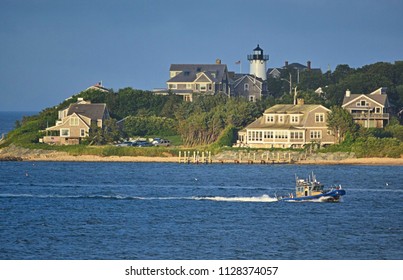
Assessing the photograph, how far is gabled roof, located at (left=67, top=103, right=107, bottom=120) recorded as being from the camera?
111188mm

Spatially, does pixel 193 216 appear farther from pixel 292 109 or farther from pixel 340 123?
pixel 292 109

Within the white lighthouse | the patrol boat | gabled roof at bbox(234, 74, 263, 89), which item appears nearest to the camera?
the patrol boat

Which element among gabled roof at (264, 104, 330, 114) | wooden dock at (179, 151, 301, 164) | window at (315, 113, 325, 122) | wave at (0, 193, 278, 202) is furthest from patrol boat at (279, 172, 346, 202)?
gabled roof at (264, 104, 330, 114)

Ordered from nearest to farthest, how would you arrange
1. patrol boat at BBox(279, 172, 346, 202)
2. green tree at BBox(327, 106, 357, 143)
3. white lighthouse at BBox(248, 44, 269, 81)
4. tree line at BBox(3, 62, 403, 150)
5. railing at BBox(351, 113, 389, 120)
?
patrol boat at BBox(279, 172, 346, 202) → green tree at BBox(327, 106, 357, 143) → tree line at BBox(3, 62, 403, 150) → railing at BBox(351, 113, 389, 120) → white lighthouse at BBox(248, 44, 269, 81)

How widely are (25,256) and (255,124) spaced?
201ft

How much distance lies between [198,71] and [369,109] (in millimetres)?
30969

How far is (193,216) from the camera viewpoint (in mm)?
60094

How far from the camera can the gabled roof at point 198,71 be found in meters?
134

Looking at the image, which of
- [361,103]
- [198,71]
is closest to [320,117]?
[361,103]

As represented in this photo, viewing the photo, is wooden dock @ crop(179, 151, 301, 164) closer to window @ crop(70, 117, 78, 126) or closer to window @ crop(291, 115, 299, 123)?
window @ crop(291, 115, 299, 123)

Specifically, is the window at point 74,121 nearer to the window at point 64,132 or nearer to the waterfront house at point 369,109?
the window at point 64,132

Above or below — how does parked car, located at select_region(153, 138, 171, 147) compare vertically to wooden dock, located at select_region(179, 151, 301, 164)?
above

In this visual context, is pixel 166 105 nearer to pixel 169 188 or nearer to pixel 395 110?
pixel 395 110

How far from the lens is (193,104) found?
117m
